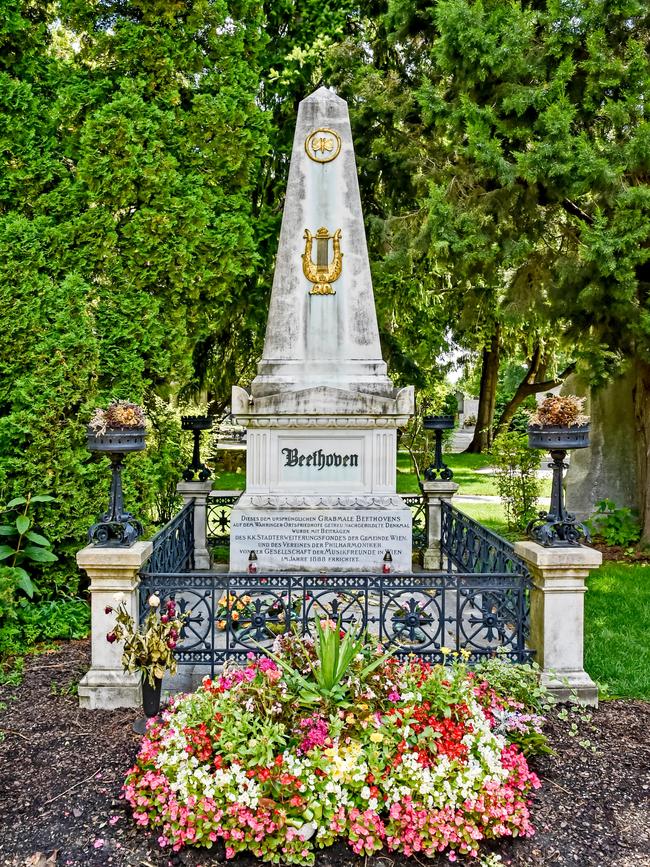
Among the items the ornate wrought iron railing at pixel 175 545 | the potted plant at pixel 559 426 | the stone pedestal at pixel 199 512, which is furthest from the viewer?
the stone pedestal at pixel 199 512

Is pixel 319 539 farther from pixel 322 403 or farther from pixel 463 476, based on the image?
pixel 463 476

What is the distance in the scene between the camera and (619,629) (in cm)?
608

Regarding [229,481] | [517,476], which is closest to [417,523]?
[517,476]

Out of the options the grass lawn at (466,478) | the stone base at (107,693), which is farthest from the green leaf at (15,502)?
the grass lawn at (466,478)

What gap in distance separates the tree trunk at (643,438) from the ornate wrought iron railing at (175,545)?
6.44 meters

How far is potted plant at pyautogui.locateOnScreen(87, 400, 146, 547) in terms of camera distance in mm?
4426

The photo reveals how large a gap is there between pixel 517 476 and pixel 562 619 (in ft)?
21.0

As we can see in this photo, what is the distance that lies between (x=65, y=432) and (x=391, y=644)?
3.66 metres

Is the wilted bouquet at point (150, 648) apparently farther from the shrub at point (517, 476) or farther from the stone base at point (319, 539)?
the shrub at point (517, 476)

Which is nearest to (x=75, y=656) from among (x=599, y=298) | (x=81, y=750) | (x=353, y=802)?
(x=81, y=750)

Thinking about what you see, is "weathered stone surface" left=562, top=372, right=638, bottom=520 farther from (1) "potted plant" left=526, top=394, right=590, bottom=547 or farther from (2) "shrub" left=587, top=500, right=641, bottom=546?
(1) "potted plant" left=526, top=394, right=590, bottom=547

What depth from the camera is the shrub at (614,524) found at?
9.26m

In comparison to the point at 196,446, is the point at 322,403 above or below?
above

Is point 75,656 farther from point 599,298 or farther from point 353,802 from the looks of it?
point 599,298
